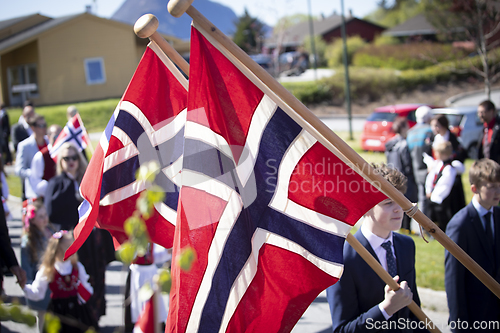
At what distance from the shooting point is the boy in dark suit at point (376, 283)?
2.58 m

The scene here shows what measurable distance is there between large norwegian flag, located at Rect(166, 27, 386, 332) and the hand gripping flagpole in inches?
3.3

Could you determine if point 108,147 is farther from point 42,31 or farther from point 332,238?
point 42,31

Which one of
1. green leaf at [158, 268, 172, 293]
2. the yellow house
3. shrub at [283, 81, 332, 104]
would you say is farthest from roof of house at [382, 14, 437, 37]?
green leaf at [158, 268, 172, 293]

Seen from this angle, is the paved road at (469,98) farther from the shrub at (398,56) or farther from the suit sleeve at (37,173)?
the suit sleeve at (37,173)

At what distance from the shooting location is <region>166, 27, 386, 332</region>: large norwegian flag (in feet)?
7.95

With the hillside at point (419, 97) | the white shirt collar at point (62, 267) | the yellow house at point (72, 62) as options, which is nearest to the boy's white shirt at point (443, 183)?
the white shirt collar at point (62, 267)

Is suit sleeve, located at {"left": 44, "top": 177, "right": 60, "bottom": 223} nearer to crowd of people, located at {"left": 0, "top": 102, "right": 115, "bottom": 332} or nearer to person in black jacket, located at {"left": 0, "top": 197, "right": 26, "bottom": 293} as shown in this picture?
crowd of people, located at {"left": 0, "top": 102, "right": 115, "bottom": 332}

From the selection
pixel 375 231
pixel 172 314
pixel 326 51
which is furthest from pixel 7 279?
pixel 326 51

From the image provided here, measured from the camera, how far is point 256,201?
253 centimetres

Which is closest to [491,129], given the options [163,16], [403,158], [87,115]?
[403,158]

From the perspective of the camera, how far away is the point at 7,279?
21.4 ft

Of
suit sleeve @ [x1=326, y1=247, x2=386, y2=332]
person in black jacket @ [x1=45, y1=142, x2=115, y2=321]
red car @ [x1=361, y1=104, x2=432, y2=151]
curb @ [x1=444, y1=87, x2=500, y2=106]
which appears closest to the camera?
suit sleeve @ [x1=326, y1=247, x2=386, y2=332]

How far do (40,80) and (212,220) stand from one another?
1228 inches

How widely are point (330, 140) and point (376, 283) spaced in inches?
41.4
